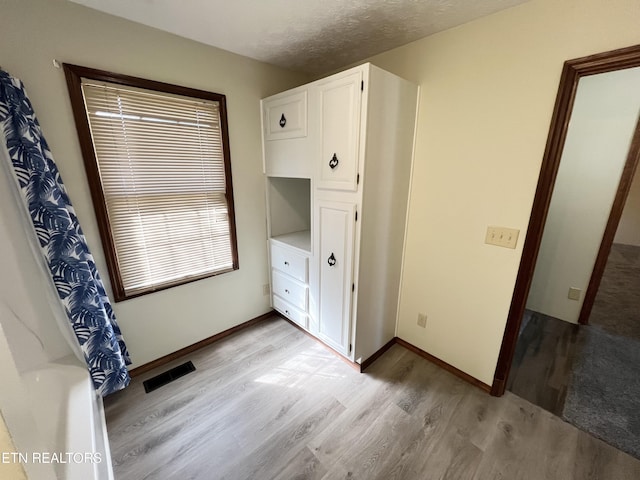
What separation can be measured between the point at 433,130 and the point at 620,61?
2.79 ft

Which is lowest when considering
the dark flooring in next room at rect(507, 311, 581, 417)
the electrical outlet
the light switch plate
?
the dark flooring in next room at rect(507, 311, 581, 417)

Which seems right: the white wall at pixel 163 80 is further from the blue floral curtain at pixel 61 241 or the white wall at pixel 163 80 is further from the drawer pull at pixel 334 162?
the drawer pull at pixel 334 162

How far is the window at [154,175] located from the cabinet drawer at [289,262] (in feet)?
1.40

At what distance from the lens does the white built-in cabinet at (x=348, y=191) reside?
157 centimetres

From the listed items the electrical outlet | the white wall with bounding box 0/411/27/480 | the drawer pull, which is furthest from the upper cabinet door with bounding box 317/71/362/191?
the electrical outlet

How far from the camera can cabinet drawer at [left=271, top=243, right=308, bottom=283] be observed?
85.4 inches

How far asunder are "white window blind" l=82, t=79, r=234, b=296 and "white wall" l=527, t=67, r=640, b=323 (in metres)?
2.98

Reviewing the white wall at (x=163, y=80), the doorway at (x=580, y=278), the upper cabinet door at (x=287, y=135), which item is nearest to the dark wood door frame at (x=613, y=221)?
the doorway at (x=580, y=278)

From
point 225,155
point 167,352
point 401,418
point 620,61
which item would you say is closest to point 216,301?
point 167,352

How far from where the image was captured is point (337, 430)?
5.10 ft

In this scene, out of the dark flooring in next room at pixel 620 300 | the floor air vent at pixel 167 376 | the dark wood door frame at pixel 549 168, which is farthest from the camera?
the dark flooring in next room at pixel 620 300

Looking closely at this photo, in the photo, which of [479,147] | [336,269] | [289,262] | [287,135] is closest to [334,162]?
[287,135]

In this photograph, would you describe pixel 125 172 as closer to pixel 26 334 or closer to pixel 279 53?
pixel 26 334
